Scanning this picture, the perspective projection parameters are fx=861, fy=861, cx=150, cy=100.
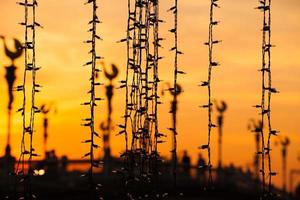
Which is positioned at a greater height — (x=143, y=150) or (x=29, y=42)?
(x=29, y=42)

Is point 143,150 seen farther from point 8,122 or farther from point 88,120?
point 8,122

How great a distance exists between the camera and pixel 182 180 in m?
56.6

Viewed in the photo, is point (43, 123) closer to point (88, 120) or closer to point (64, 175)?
point (64, 175)

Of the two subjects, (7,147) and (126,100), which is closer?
(126,100)

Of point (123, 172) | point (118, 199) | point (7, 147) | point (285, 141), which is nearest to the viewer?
point (123, 172)

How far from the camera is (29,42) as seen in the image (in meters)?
17.5

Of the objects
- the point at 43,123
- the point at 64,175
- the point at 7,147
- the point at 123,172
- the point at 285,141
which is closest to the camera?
the point at 123,172

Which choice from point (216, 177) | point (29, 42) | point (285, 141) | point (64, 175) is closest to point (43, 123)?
point (64, 175)

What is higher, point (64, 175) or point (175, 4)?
point (175, 4)

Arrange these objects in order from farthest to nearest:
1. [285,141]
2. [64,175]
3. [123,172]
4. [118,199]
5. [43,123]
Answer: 1. [285,141]
2. [64,175]
3. [43,123]
4. [118,199]
5. [123,172]

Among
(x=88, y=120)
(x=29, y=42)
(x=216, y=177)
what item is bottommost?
(x=216, y=177)

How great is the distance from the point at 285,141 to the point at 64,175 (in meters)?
21.5

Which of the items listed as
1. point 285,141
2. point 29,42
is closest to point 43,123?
point 285,141

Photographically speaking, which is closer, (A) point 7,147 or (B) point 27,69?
(B) point 27,69
